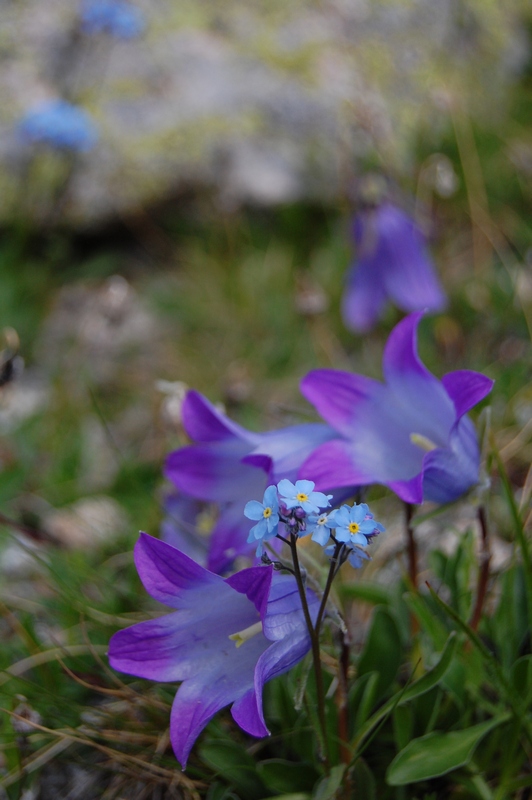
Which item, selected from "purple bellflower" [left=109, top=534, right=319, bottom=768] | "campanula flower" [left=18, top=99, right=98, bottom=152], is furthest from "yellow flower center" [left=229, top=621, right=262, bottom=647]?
"campanula flower" [left=18, top=99, right=98, bottom=152]

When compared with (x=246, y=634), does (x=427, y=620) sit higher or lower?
lower

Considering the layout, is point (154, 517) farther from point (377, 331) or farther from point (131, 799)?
point (377, 331)

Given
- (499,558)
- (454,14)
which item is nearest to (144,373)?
(499,558)

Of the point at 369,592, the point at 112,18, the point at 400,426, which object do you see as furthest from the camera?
the point at 112,18

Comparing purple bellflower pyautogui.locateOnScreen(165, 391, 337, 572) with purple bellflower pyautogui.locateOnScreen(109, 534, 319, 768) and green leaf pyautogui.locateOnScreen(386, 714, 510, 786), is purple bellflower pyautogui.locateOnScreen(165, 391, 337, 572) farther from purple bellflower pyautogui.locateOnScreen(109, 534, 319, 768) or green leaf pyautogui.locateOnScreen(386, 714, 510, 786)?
green leaf pyautogui.locateOnScreen(386, 714, 510, 786)

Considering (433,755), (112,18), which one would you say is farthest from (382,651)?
(112,18)

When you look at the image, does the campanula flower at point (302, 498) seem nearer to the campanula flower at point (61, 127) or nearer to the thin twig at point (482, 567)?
the thin twig at point (482, 567)

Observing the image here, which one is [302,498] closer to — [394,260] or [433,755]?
[433,755]
